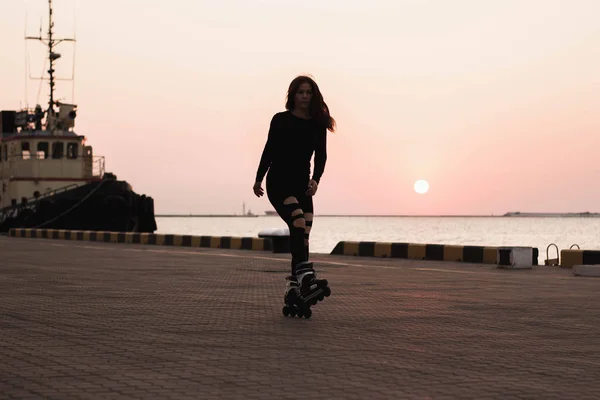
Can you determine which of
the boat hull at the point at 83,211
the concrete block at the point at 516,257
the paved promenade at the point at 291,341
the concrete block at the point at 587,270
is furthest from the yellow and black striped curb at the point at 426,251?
the boat hull at the point at 83,211

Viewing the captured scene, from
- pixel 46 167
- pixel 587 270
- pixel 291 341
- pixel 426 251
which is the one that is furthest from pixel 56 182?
pixel 291 341

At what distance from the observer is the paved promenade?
14.8 ft

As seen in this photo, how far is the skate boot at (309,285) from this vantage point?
7.52 meters

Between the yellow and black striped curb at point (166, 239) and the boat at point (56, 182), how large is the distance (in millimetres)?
8175

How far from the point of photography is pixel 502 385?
4.62 meters

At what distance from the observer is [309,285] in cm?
759

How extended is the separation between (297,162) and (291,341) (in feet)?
6.93

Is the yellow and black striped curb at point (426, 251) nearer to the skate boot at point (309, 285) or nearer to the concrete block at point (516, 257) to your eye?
the concrete block at point (516, 257)

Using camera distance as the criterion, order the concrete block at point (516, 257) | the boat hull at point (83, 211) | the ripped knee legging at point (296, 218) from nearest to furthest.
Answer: the ripped knee legging at point (296, 218) → the concrete block at point (516, 257) → the boat hull at point (83, 211)

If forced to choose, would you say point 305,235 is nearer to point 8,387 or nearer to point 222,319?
point 222,319

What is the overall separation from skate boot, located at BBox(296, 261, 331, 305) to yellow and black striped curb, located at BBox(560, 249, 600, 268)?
968cm

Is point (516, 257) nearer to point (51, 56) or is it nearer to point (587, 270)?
point (587, 270)

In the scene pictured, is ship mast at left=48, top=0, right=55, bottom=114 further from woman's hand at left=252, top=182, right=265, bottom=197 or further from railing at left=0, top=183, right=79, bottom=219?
woman's hand at left=252, top=182, right=265, bottom=197

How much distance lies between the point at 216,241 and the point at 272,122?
18269 millimetres
